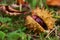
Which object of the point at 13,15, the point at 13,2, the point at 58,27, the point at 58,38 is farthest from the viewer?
the point at 13,2

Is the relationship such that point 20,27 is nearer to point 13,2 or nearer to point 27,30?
point 27,30

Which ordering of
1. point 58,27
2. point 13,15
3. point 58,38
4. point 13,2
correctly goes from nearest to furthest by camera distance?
point 58,38, point 58,27, point 13,15, point 13,2

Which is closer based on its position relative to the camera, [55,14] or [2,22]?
[2,22]

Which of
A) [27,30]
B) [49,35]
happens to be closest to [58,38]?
[49,35]

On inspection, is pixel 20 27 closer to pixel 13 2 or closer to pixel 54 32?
pixel 54 32

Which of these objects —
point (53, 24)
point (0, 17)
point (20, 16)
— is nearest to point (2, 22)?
point (0, 17)

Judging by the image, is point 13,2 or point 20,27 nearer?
point 20,27

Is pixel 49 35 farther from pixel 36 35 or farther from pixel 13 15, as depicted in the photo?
pixel 13 15

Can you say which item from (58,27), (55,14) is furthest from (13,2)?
(58,27)
